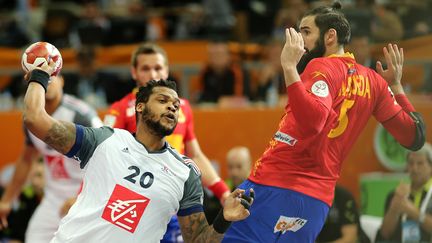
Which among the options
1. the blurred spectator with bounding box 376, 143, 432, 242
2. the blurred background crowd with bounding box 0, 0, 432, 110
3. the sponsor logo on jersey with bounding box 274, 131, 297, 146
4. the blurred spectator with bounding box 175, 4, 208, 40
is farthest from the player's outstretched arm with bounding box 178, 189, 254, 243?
the blurred spectator with bounding box 175, 4, 208, 40

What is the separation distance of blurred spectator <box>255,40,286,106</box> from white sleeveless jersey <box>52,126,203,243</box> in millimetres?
5199

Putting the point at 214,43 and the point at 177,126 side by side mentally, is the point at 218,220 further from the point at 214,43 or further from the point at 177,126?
the point at 214,43

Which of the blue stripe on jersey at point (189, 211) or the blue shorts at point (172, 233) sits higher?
the blue stripe on jersey at point (189, 211)

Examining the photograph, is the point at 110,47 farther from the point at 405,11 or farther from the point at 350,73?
the point at 350,73

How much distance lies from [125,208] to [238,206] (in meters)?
0.74

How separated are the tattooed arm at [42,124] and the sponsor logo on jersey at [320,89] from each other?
1545 millimetres

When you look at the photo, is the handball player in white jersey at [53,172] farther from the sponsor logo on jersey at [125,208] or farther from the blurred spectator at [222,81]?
the blurred spectator at [222,81]

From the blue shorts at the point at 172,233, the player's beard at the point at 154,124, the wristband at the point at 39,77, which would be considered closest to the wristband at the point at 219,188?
the blue shorts at the point at 172,233

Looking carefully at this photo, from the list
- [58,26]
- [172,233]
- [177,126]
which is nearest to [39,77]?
[177,126]

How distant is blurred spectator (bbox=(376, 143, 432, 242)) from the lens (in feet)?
27.1

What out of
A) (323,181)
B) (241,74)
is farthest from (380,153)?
(323,181)

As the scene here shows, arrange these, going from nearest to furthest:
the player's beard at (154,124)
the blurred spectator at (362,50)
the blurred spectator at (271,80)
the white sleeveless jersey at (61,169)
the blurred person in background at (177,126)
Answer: the player's beard at (154,124) < the blurred spectator at (362,50) < the blurred person in background at (177,126) < the white sleeveless jersey at (61,169) < the blurred spectator at (271,80)

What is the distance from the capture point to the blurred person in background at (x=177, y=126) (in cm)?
761

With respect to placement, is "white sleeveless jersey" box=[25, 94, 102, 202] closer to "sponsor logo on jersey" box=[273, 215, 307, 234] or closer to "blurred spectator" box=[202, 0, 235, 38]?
"sponsor logo on jersey" box=[273, 215, 307, 234]
